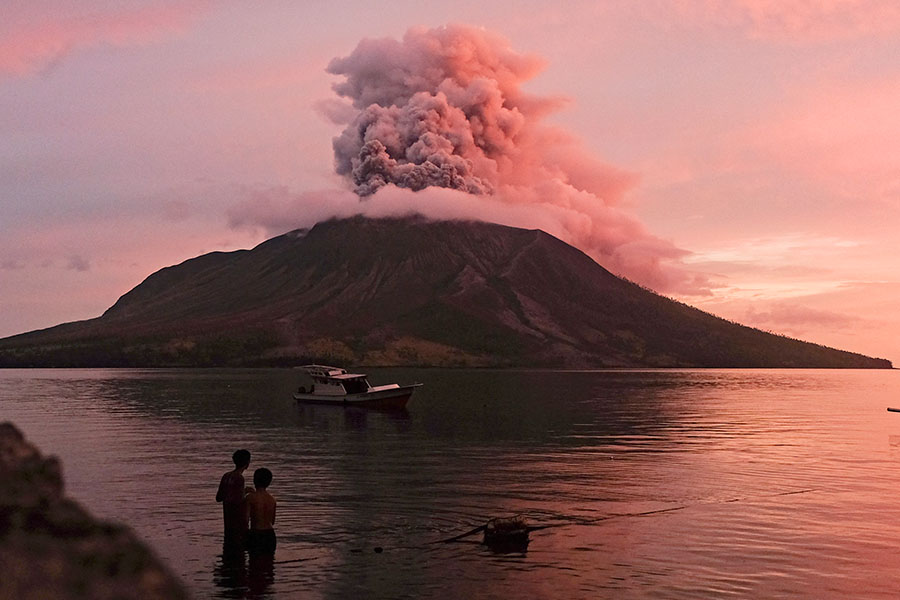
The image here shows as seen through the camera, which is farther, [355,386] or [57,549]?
[355,386]

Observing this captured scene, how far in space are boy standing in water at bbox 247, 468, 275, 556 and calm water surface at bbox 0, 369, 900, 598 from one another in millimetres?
883

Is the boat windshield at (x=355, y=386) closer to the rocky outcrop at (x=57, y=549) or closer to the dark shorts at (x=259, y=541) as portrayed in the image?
the dark shorts at (x=259, y=541)

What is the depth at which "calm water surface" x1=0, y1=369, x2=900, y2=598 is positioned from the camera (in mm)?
26312

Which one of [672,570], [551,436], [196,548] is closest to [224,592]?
[196,548]

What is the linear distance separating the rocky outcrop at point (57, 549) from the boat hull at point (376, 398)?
100 m

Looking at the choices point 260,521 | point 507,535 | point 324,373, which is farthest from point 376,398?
point 260,521

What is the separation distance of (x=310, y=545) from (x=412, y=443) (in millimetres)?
38892

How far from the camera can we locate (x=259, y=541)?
28.4 meters

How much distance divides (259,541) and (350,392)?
86859 millimetres

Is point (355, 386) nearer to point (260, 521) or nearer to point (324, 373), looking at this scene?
point (324, 373)

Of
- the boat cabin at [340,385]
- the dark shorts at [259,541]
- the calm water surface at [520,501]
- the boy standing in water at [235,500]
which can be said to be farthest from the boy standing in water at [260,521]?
the boat cabin at [340,385]

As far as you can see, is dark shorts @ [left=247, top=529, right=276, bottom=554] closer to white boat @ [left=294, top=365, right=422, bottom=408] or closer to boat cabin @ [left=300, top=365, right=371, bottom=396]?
white boat @ [left=294, top=365, right=422, bottom=408]

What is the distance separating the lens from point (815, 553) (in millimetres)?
29859

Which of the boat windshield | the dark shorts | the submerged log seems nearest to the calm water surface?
the submerged log
